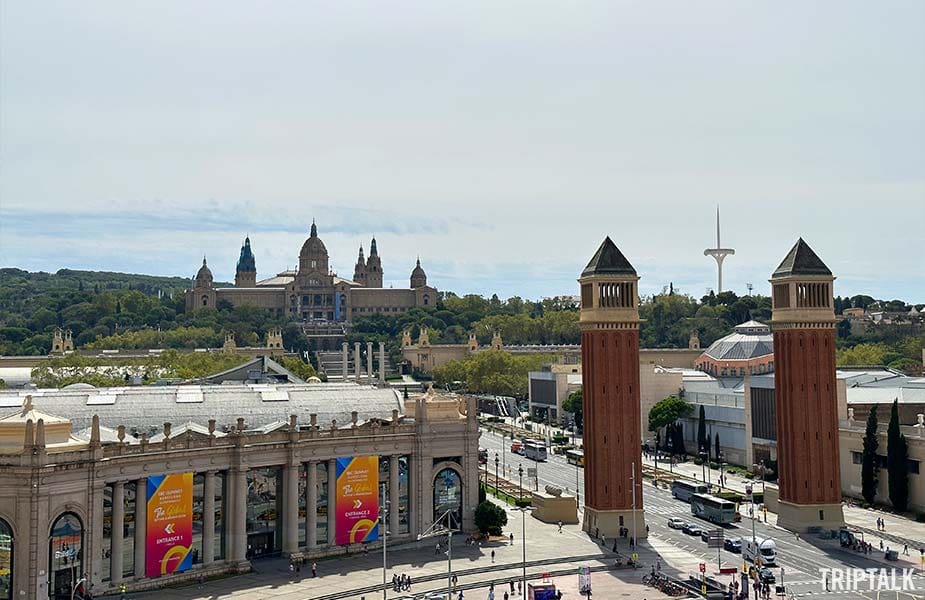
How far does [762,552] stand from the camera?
292 feet

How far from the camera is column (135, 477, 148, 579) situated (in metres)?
77.4

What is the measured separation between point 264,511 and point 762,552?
1633 inches

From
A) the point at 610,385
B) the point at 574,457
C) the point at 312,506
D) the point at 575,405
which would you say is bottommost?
the point at 574,457

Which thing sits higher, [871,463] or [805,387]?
[805,387]

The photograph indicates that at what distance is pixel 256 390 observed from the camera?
95.8m

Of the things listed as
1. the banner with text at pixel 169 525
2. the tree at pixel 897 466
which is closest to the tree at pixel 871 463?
the tree at pixel 897 466

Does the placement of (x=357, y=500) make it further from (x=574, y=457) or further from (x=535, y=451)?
(x=574, y=457)

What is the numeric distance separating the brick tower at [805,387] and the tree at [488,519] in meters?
31.3

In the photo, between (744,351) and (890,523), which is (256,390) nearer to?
(890,523)

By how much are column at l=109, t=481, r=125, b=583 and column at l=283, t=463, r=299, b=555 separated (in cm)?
1420

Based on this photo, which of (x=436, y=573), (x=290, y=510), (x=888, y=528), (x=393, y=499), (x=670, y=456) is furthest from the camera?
(x=670, y=456)

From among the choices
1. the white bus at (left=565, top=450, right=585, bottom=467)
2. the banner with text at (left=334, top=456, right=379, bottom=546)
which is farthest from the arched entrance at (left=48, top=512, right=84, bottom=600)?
the white bus at (left=565, top=450, right=585, bottom=467)

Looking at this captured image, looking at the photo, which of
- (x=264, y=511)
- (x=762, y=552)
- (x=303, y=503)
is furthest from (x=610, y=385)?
(x=264, y=511)

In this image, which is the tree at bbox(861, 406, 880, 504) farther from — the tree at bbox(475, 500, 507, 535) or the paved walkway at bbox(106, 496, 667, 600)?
the tree at bbox(475, 500, 507, 535)
